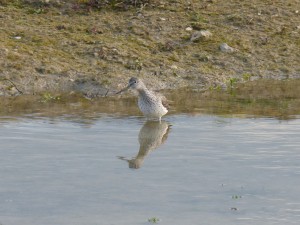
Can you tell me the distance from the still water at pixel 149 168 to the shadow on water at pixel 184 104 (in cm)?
12

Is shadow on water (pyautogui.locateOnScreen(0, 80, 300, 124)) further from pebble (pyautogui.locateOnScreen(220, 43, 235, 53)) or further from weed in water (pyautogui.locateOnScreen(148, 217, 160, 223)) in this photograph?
weed in water (pyautogui.locateOnScreen(148, 217, 160, 223))

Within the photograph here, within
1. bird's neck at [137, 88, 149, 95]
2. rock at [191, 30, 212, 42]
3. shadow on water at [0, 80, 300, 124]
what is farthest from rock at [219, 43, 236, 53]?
bird's neck at [137, 88, 149, 95]

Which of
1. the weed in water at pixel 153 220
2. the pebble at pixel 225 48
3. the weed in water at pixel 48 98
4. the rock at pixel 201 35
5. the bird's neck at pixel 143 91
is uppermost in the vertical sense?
the rock at pixel 201 35

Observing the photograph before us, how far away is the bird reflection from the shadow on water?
3.37ft

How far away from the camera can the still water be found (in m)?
10.4

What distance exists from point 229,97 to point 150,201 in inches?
351

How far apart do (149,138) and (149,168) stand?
2.44 m

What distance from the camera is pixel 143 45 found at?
2239 centimetres

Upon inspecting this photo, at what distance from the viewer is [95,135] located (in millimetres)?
14961

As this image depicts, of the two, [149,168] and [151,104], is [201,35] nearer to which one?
[151,104]

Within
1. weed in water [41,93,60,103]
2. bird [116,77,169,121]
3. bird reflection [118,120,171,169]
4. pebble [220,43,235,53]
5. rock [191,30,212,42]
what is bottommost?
bird reflection [118,120,171,169]

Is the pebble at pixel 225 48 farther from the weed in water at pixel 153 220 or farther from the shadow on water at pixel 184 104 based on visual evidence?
the weed in water at pixel 153 220

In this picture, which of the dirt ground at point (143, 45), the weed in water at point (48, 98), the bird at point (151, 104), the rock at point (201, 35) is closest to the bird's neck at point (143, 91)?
the bird at point (151, 104)

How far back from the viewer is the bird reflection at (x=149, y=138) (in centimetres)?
1308
